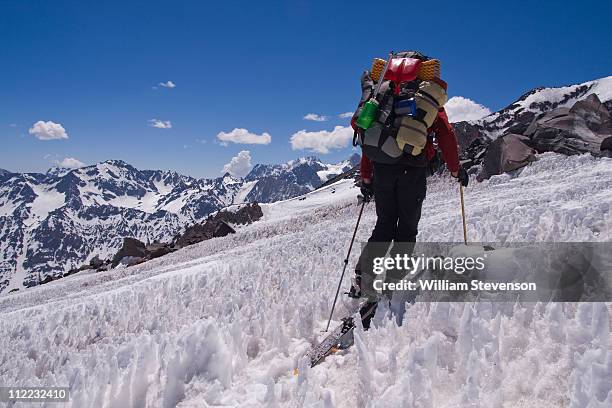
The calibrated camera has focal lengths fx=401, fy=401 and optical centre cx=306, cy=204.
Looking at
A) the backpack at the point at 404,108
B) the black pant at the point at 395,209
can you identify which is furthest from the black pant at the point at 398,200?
the backpack at the point at 404,108

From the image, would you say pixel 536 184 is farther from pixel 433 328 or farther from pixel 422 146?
pixel 433 328

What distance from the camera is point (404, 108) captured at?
467cm

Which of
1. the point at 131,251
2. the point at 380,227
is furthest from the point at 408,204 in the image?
the point at 131,251

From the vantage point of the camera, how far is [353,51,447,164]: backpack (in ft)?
15.3

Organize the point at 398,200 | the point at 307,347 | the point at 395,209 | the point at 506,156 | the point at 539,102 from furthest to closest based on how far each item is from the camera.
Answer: the point at 539,102 < the point at 506,156 < the point at 395,209 < the point at 398,200 < the point at 307,347

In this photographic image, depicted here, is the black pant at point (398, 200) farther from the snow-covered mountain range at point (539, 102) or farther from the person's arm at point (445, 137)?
the snow-covered mountain range at point (539, 102)

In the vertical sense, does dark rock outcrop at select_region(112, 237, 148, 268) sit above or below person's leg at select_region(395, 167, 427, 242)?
below

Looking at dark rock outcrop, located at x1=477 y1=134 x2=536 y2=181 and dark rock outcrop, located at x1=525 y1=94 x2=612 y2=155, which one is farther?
dark rock outcrop, located at x1=477 y1=134 x2=536 y2=181

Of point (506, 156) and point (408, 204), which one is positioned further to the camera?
point (506, 156)

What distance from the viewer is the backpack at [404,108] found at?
4652 mm

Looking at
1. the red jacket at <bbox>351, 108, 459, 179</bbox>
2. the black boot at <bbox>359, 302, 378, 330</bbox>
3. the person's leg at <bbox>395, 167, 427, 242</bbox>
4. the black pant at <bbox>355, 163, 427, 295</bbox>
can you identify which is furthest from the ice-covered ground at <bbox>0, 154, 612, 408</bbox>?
the red jacket at <bbox>351, 108, 459, 179</bbox>

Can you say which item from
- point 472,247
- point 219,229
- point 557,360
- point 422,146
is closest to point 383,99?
point 422,146

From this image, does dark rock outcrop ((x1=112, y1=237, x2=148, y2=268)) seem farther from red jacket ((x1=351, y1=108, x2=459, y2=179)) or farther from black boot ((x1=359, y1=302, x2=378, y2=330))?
red jacket ((x1=351, y1=108, x2=459, y2=179))

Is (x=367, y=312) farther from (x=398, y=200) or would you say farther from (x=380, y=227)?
(x=398, y=200)
